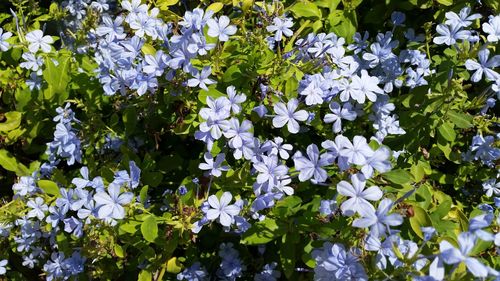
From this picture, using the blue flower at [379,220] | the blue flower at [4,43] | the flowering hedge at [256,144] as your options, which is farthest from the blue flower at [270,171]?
the blue flower at [4,43]

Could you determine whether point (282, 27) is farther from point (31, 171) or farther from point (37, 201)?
point (31, 171)

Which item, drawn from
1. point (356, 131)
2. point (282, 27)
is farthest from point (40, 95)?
point (356, 131)

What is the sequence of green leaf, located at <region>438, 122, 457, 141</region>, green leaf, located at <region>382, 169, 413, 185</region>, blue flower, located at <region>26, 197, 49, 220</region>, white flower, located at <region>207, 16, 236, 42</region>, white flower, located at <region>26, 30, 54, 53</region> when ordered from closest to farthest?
green leaf, located at <region>382, 169, 413, 185</region>
white flower, located at <region>207, 16, 236, 42</region>
green leaf, located at <region>438, 122, 457, 141</region>
blue flower, located at <region>26, 197, 49, 220</region>
white flower, located at <region>26, 30, 54, 53</region>

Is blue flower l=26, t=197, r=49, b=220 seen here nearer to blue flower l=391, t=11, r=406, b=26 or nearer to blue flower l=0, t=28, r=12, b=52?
blue flower l=0, t=28, r=12, b=52

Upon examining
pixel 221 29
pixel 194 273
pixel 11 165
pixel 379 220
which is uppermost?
pixel 221 29

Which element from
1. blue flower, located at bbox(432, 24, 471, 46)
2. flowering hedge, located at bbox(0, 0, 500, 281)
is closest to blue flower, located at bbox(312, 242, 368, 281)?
flowering hedge, located at bbox(0, 0, 500, 281)

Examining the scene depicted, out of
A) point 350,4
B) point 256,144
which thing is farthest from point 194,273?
point 350,4

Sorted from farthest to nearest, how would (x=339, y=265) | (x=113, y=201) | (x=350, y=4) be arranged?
(x=350, y=4) → (x=113, y=201) → (x=339, y=265)

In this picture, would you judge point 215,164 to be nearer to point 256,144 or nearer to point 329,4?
point 256,144
